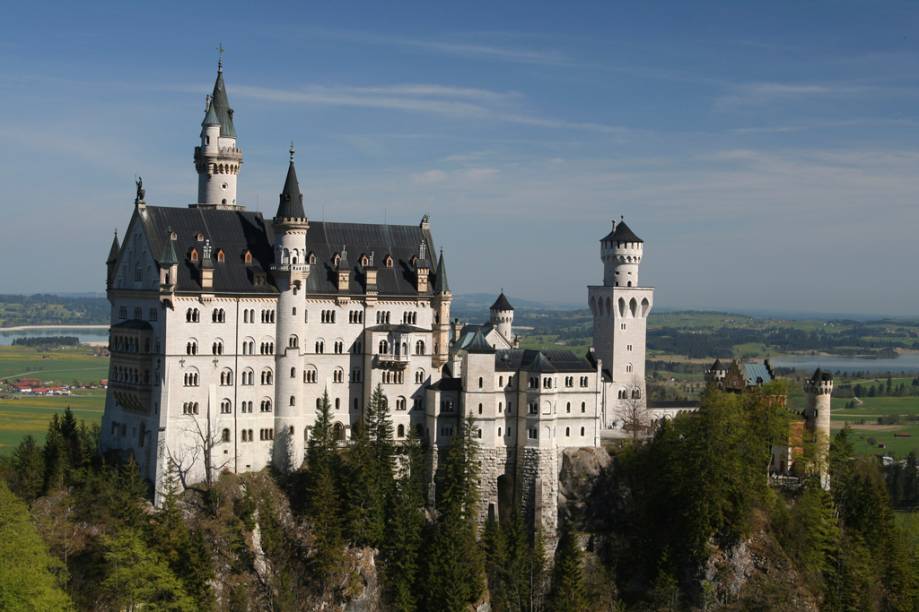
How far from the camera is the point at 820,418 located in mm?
106562

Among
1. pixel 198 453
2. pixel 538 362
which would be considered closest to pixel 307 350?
pixel 198 453

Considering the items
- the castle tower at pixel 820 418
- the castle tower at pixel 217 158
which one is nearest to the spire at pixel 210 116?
the castle tower at pixel 217 158

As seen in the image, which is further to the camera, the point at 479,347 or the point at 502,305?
the point at 502,305

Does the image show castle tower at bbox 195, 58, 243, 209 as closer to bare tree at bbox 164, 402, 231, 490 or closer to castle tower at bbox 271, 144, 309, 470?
castle tower at bbox 271, 144, 309, 470

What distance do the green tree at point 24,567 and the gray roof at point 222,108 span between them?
35.8 metres

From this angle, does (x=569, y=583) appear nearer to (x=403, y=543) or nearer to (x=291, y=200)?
(x=403, y=543)

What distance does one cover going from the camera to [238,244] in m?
95.3

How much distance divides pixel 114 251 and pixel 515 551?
4075cm

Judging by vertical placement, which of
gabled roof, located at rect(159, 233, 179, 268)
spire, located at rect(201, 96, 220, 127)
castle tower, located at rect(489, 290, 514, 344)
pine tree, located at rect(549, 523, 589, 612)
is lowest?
pine tree, located at rect(549, 523, 589, 612)

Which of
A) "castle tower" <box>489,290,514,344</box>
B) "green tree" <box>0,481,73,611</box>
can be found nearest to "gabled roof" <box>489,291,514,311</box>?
"castle tower" <box>489,290,514,344</box>

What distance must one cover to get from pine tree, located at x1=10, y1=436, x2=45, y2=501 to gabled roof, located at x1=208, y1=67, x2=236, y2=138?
3045 cm

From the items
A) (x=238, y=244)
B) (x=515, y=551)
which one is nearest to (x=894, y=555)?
Answer: (x=515, y=551)

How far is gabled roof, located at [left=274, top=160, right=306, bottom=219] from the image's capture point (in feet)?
310

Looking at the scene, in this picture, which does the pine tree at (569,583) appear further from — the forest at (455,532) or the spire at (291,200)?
the spire at (291,200)
